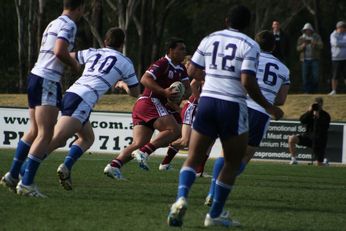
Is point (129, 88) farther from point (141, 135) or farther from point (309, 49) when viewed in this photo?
point (309, 49)

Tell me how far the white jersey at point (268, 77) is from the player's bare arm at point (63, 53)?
2.18 meters

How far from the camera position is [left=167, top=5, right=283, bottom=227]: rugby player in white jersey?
953cm

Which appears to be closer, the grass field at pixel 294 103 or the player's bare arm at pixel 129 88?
the player's bare arm at pixel 129 88

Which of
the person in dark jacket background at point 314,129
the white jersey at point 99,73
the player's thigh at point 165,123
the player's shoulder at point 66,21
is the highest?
the player's shoulder at point 66,21

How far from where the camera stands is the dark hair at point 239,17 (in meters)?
9.71

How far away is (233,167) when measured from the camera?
32.2 feet

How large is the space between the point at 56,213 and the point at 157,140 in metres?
5.89

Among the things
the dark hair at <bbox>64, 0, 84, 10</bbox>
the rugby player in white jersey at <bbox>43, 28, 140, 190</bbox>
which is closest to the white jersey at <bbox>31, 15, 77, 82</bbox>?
the dark hair at <bbox>64, 0, 84, 10</bbox>

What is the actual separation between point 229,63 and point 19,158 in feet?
11.4

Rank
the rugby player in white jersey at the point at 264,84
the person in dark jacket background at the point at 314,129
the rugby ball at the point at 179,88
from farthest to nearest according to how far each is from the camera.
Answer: the person in dark jacket background at the point at 314,129, the rugby ball at the point at 179,88, the rugby player in white jersey at the point at 264,84

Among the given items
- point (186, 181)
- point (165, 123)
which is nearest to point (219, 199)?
point (186, 181)

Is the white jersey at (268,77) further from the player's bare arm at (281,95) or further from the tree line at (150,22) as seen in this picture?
the tree line at (150,22)

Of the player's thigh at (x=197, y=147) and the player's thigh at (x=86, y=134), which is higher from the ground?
the player's thigh at (x=197, y=147)

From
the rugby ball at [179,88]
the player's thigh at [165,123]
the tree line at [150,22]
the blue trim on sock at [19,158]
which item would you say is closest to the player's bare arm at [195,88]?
the player's thigh at [165,123]
